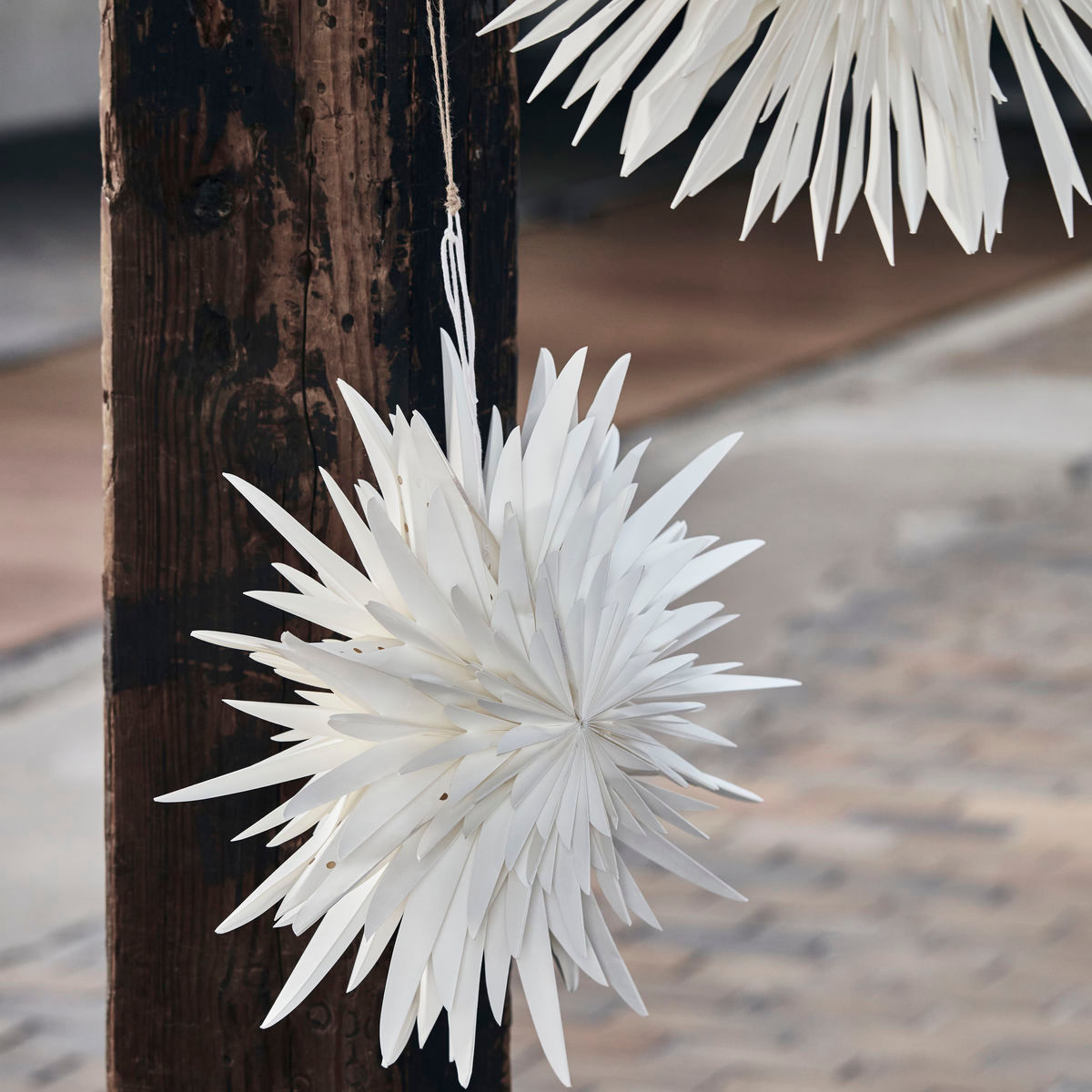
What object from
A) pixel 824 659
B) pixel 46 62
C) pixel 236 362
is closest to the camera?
pixel 236 362

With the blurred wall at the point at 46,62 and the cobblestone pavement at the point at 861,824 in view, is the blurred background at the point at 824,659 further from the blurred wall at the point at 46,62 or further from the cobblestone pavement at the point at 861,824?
the blurred wall at the point at 46,62

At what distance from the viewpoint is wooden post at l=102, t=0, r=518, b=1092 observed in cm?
103

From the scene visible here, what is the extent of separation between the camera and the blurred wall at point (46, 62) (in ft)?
30.1

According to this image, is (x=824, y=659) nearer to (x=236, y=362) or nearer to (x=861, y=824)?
(x=861, y=824)

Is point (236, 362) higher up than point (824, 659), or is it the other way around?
point (236, 362)

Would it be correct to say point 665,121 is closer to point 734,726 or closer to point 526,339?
point 734,726

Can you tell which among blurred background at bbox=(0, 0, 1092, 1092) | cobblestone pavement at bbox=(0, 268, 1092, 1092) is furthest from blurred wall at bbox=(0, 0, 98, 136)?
cobblestone pavement at bbox=(0, 268, 1092, 1092)

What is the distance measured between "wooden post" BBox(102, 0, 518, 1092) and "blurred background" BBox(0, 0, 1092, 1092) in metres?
1.32

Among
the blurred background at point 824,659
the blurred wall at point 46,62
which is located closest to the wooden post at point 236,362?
the blurred background at point 824,659

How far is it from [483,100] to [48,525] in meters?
3.66

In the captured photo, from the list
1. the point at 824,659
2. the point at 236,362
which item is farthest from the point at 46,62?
the point at 236,362

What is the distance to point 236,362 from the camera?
1.08 m

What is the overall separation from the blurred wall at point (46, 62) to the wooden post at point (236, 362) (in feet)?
28.4

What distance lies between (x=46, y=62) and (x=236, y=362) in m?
9.47
